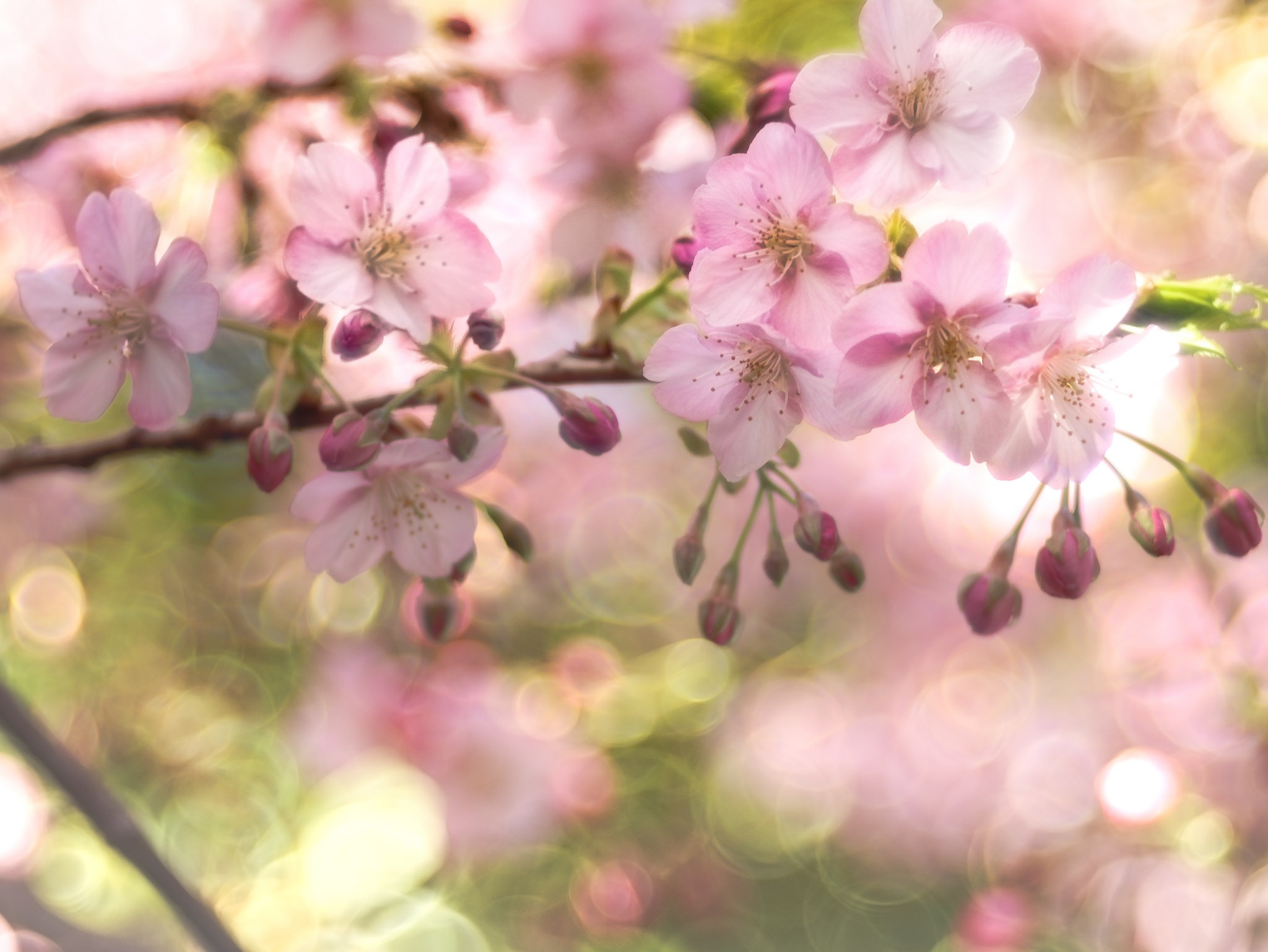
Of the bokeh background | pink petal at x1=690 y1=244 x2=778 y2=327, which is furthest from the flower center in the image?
the bokeh background

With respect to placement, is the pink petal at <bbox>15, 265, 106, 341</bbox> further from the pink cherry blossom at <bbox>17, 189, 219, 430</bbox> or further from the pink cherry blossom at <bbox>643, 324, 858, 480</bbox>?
the pink cherry blossom at <bbox>643, 324, 858, 480</bbox>

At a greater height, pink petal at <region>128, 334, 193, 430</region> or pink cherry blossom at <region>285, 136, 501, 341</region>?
pink cherry blossom at <region>285, 136, 501, 341</region>

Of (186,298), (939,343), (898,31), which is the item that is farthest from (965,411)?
(186,298)

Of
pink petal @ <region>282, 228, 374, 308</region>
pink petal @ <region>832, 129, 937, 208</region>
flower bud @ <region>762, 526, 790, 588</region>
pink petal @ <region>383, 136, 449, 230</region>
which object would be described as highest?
pink petal @ <region>832, 129, 937, 208</region>

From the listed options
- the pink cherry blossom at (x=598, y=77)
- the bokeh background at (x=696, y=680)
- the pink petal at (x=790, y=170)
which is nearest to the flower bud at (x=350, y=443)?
the pink petal at (x=790, y=170)

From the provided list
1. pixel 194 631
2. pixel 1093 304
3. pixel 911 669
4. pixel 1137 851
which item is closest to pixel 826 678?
pixel 911 669

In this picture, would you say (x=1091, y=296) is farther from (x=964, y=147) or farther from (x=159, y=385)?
(x=159, y=385)

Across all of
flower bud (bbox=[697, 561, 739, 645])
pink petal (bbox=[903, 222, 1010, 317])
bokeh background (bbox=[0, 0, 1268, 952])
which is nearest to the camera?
pink petal (bbox=[903, 222, 1010, 317])
